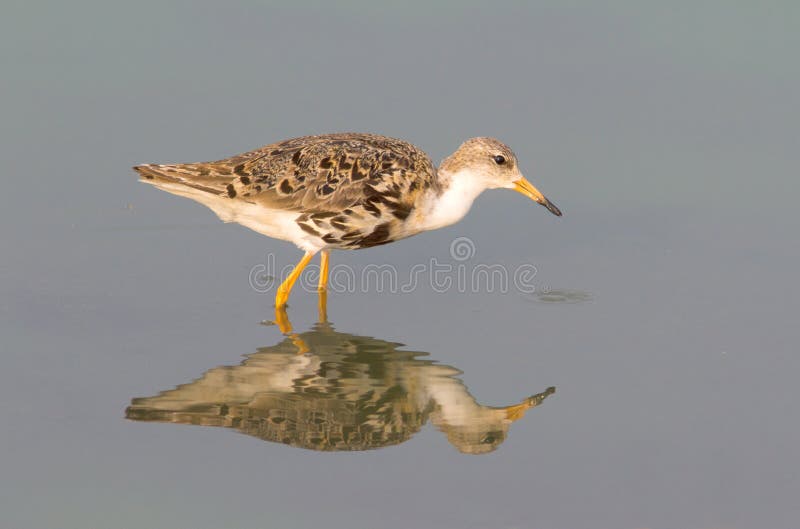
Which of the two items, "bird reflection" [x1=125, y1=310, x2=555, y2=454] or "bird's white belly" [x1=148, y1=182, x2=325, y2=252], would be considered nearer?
"bird reflection" [x1=125, y1=310, x2=555, y2=454]

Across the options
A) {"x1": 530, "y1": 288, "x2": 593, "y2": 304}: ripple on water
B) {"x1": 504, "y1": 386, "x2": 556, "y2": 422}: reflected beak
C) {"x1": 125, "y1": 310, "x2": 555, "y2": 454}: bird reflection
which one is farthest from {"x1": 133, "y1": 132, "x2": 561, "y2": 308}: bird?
{"x1": 504, "y1": 386, "x2": 556, "y2": 422}: reflected beak

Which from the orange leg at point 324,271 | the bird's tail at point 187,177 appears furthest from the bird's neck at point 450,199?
the bird's tail at point 187,177

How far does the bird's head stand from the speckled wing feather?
1.54 ft

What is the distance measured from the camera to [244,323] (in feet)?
49.8

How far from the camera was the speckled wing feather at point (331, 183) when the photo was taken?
15938mm

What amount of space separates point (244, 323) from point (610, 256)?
17.8 ft

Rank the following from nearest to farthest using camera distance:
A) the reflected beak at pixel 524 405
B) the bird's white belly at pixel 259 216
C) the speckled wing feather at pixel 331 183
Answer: the reflected beak at pixel 524 405
the speckled wing feather at pixel 331 183
the bird's white belly at pixel 259 216

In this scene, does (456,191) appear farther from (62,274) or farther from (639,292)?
(62,274)

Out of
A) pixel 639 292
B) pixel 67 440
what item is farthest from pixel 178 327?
pixel 639 292

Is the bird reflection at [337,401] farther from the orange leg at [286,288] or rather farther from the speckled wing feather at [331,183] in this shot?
the speckled wing feather at [331,183]

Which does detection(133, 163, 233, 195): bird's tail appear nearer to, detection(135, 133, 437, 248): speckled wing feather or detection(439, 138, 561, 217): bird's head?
detection(135, 133, 437, 248): speckled wing feather

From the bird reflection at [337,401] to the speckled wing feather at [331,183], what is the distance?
204 cm

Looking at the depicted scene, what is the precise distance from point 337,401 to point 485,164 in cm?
480

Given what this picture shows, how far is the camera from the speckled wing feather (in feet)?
52.3
